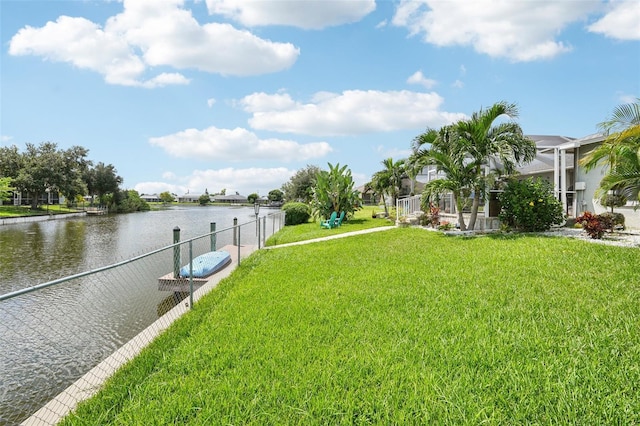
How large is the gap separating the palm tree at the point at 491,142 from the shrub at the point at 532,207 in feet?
2.29

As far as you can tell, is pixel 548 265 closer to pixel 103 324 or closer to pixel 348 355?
pixel 348 355

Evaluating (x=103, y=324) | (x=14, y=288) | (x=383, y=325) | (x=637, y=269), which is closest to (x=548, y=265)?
(x=637, y=269)

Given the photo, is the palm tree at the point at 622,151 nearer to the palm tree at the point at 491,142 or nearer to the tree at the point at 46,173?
the palm tree at the point at 491,142

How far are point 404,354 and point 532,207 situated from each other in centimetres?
914

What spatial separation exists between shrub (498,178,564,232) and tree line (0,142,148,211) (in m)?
46.6

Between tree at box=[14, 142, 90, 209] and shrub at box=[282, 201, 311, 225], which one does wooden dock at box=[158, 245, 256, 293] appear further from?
tree at box=[14, 142, 90, 209]

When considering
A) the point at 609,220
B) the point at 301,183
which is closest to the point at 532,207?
the point at 609,220

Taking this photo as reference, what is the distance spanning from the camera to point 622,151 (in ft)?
25.9

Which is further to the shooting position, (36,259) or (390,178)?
(390,178)

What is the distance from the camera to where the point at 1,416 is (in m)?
3.67

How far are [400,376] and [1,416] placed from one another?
3918 millimetres

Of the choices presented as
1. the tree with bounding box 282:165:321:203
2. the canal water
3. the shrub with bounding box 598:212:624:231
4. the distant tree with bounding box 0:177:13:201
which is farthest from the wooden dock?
the distant tree with bounding box 0:177:13:201

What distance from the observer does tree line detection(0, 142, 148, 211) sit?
45188mm

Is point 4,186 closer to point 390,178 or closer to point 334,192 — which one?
point 334,192
